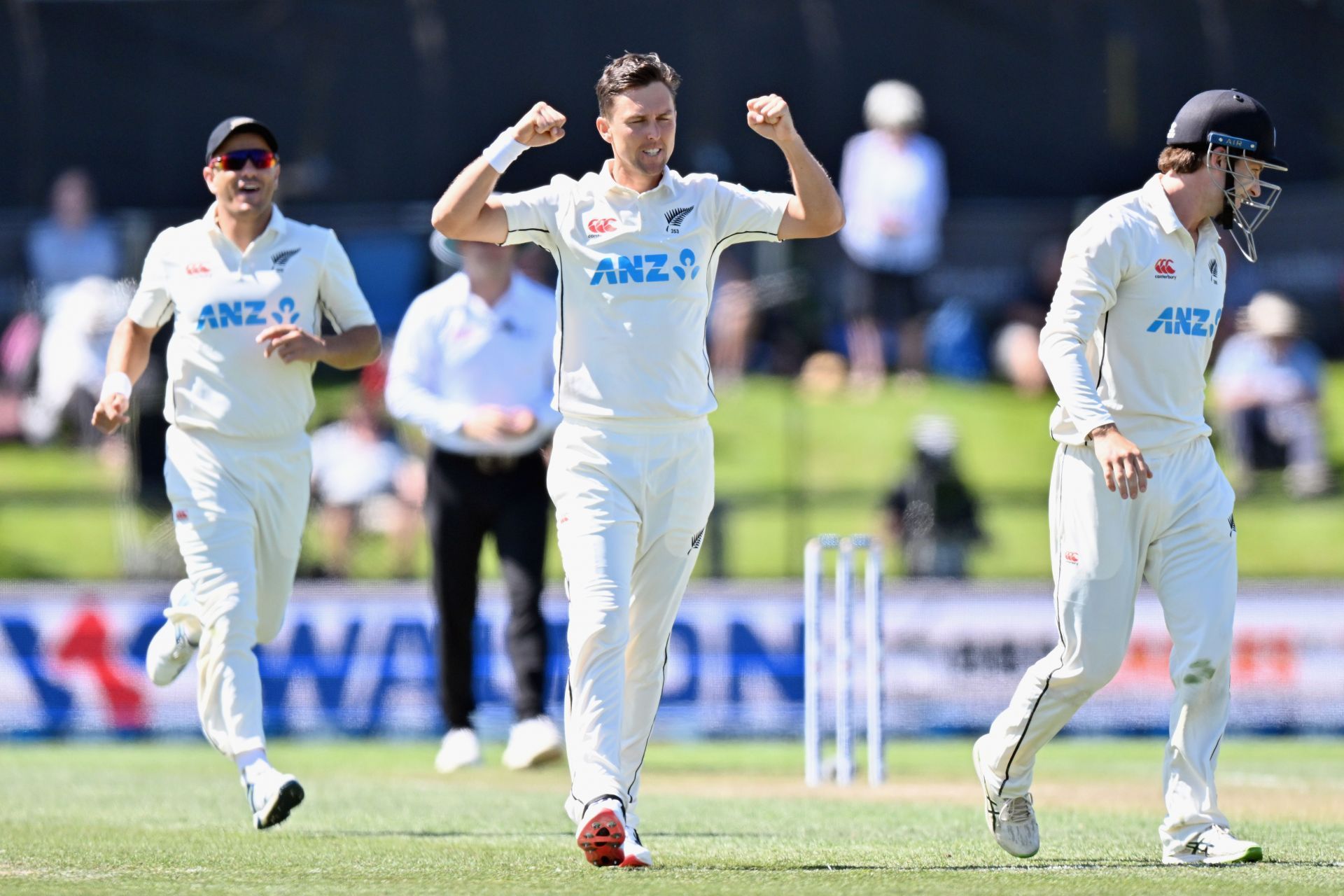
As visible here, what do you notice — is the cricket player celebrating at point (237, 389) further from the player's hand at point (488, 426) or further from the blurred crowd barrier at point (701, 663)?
the blurred crowd barrier at point (701, 663)

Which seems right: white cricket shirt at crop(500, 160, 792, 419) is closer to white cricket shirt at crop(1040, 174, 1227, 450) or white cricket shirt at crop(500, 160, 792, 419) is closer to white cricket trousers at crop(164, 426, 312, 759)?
white cricket shirt at crop(1040, 174, 1227, 450)

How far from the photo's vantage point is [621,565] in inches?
240

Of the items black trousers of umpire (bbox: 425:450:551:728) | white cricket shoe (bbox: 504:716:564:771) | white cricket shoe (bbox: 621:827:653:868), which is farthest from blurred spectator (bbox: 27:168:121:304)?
white cricket shoe (bbox: 621:827:653:868)

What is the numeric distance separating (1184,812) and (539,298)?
479 centimetres

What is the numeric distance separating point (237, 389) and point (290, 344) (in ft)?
0.91

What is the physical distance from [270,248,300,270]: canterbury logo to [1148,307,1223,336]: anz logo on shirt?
9.74 ft

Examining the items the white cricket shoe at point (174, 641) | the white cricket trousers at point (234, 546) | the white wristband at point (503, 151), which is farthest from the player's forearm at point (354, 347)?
the white wristband at point (503, 151)

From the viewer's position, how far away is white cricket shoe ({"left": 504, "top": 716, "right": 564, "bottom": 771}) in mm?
9703

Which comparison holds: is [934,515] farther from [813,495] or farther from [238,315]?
[238,315]

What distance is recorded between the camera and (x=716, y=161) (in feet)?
50.3

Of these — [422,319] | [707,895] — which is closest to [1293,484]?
[422,319]

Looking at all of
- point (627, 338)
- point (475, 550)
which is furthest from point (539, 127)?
point (475, 550)

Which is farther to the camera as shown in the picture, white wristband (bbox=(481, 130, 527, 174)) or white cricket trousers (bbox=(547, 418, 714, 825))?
white wristband (bbox=(481, 130, 527, 174))

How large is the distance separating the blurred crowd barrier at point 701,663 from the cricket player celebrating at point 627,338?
19.1ft
